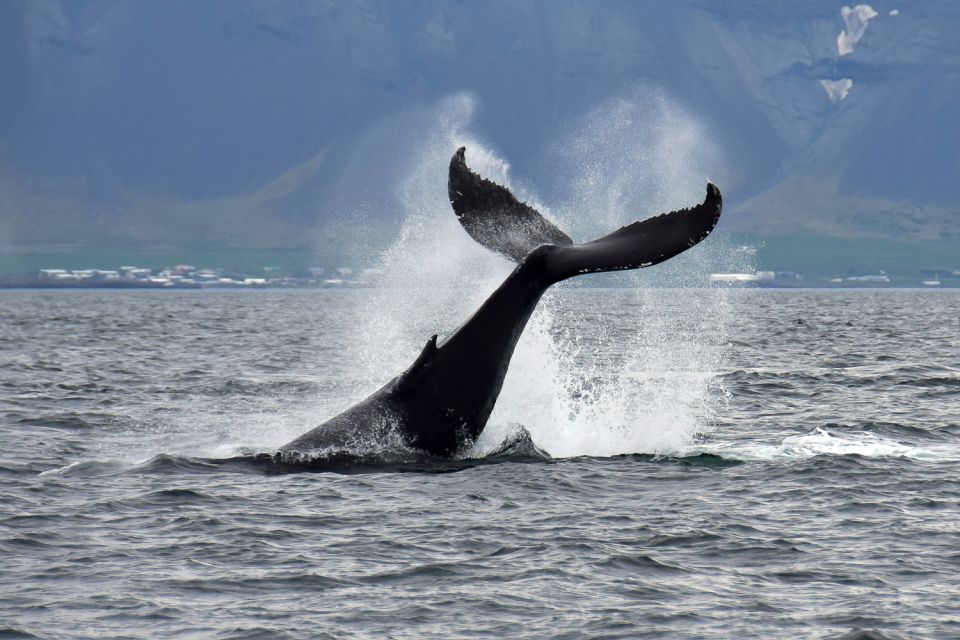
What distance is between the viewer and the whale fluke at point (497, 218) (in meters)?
13.0

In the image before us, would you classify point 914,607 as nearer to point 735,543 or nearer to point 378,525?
point 735,543

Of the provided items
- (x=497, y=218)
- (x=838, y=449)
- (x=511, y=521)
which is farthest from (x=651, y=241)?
(x=838, y=449)

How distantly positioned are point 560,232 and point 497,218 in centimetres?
60

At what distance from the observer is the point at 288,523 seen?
37.1ft

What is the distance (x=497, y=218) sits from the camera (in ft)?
43.2

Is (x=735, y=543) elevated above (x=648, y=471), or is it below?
below

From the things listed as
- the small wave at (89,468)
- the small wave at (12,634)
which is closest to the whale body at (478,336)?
the small wave at (89,468)

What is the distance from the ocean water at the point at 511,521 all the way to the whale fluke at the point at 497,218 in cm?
206

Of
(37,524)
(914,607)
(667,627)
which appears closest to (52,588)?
(37,524)

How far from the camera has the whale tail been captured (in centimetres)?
1175

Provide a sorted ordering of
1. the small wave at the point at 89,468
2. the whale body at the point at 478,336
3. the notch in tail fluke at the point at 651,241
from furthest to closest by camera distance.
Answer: the small wave at the point at 89,468, the whale body at the point at 478,336, the notch in tail fluke at the point at 651,241

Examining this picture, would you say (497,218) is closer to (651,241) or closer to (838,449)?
(651,241)

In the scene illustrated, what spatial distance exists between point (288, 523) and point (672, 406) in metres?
8.90

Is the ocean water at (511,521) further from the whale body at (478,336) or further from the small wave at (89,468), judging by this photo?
the whale body at (478,336)
